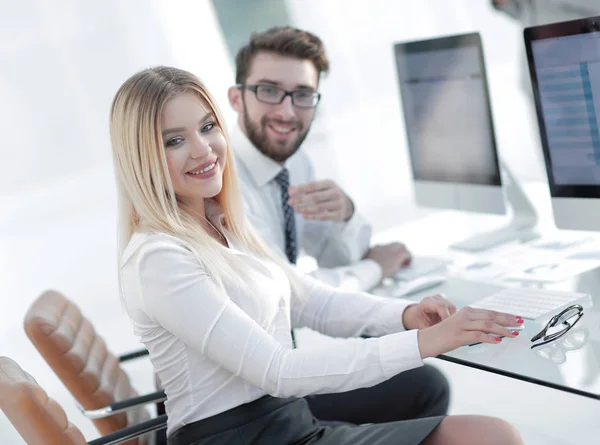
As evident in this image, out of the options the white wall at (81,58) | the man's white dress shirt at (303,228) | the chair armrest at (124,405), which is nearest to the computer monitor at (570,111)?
the man's white dress shirt at (303,228)

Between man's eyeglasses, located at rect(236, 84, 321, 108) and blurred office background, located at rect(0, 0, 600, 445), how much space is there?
279cm

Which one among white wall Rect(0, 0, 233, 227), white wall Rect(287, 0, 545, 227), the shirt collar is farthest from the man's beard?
white wall Rect(287, 0, 545, 227)

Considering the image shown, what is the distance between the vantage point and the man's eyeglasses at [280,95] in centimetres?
252

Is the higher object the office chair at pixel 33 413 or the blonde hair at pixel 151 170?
the blonde hair at pixel 151 170

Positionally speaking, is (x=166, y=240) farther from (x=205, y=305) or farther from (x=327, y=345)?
(x=327, y=345)

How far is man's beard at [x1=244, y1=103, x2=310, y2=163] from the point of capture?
2527 millimetres

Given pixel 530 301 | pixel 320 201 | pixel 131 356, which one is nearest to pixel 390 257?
pixel 320 201

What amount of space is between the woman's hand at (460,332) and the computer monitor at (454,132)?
86 cm

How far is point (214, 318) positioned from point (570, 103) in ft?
3.33

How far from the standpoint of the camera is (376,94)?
25.4ft

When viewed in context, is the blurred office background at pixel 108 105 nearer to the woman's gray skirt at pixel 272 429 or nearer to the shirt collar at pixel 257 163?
the shirt collar at pixel 257 163

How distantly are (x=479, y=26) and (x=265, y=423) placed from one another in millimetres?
6821

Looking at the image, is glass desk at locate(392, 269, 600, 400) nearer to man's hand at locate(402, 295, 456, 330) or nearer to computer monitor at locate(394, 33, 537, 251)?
man's hand at locate(402, 295, 456, 330)

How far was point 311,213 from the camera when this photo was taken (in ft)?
7.86
